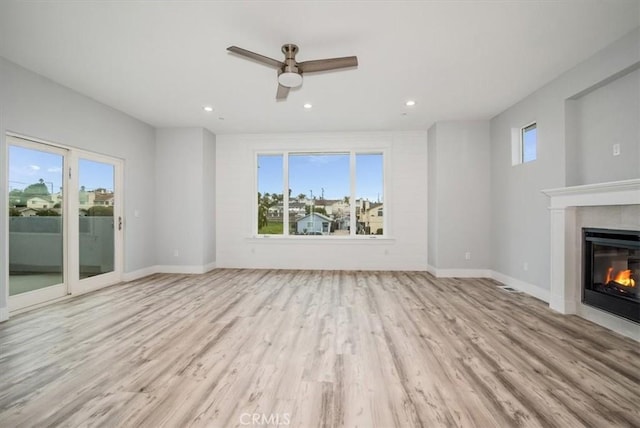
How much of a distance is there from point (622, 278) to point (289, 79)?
12.8 feet

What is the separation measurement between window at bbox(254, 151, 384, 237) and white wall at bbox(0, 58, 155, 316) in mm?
2164

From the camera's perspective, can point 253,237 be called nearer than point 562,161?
No

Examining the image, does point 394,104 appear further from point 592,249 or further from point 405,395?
point 405,395

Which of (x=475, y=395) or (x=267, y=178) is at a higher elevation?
(x=267, y=178)

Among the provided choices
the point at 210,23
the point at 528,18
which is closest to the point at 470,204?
the point at 528,18

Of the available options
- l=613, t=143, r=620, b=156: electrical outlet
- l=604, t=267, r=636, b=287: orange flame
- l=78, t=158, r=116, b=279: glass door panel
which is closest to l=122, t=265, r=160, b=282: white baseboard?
l=78, t=158, r=116, b=279: glass door panel

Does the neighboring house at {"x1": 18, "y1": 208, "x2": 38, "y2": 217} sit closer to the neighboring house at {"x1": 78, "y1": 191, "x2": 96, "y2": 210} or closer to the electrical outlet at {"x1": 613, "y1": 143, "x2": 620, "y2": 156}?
the neighboring house at {"x1": 78, "y1": 191, "x2": 96, "y2": 210}

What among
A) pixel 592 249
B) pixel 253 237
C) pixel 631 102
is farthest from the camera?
pixel 253 237

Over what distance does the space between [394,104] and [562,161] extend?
2.32 metres

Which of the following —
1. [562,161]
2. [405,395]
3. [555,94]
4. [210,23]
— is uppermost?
[210,23]

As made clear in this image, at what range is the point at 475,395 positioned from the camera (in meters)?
1.80

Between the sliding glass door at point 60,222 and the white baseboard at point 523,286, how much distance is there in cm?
653

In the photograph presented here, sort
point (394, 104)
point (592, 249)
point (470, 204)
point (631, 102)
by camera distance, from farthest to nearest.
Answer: point (470, 204) < point (394, 104) < point (592, 249) < point (631, 102)

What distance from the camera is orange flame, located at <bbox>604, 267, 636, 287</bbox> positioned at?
8.92 feet
